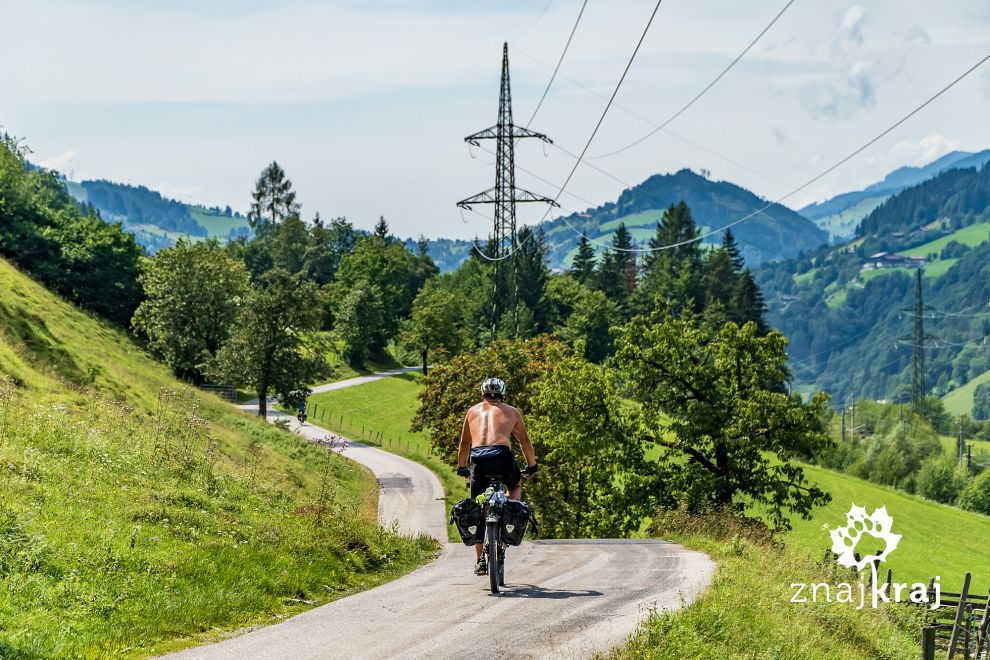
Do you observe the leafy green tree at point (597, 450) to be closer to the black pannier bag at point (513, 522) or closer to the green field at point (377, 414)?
the black pannier bag at point (513, 522)

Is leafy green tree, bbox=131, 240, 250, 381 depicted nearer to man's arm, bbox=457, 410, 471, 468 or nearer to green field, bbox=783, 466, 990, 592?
green field, bbox=783, 466, 990, 592

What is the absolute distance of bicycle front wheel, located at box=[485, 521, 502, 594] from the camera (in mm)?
11211

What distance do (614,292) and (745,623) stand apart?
147285mm

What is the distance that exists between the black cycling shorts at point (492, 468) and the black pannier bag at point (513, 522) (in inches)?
13.8

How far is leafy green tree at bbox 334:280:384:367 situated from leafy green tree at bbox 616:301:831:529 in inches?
3600

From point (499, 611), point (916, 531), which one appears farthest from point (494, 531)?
point (916, 531)

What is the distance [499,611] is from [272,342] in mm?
61820

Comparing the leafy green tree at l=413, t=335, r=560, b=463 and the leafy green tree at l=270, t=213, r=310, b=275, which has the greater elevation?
the leafy green tree at l=270, t=213, r=310, b=275

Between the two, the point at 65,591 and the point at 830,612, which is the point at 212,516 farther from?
the point at 830,612

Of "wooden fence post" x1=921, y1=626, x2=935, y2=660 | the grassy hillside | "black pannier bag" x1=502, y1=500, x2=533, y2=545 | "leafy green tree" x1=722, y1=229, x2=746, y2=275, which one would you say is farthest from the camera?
"leafy green tree" x1=722, y1=229, x2=746, y2=275

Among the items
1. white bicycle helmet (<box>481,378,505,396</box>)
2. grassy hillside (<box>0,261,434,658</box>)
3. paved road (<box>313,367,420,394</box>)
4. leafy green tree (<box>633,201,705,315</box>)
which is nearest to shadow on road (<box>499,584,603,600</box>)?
grassy hillside (<box>0,261,434,658</box>)

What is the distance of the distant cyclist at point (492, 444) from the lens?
1184 cm

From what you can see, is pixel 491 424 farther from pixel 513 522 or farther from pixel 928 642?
pixel 928 642

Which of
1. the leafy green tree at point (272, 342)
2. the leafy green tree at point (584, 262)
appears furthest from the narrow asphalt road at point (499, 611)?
the leafy green tree at point (584, 262)
